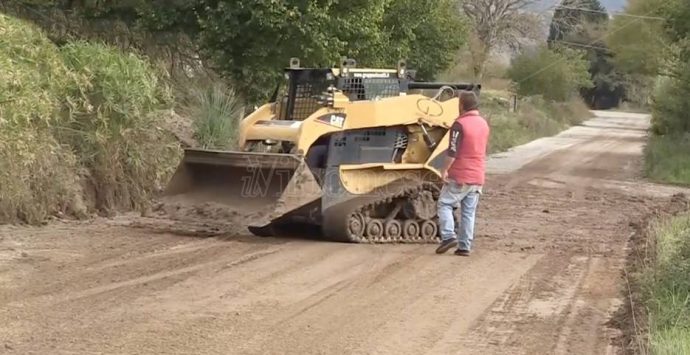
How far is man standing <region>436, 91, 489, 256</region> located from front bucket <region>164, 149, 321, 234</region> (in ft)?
5.11

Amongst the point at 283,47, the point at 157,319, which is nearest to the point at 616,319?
the point at 157,319

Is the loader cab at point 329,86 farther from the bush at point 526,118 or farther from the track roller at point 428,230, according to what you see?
the bush at point 526,118

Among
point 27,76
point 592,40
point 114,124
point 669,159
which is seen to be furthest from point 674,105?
point 592,40

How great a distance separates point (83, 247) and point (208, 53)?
30.3ft

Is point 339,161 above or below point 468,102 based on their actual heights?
below

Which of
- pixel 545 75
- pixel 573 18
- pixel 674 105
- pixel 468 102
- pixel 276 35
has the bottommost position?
pixel 468 102

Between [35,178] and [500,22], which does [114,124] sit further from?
[500,22]

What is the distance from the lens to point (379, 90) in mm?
13859

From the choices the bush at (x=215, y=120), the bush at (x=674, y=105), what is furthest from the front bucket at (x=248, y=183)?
the bush at (x=674, y=105)

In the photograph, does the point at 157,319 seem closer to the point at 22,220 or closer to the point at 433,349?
the point at 433,349

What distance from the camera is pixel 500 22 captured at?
66.1 metres

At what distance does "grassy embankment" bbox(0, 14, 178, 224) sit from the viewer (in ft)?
40.7

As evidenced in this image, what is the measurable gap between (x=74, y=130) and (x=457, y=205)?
17.3 feet

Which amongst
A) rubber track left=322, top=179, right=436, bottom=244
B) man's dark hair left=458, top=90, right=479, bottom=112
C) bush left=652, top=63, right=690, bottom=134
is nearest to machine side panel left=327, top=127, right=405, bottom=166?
rubber track left=322, top=179, right=436, bottom=244
